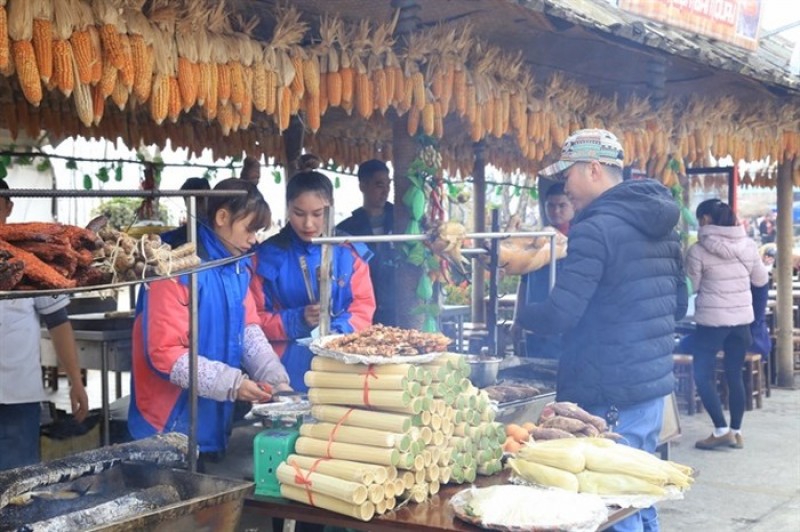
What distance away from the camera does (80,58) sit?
3773 mm

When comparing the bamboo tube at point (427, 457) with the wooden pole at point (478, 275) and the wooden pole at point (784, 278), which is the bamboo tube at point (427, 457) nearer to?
the wooden pole at point (478, 275)

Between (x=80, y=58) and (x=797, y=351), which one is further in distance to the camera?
(x=797, y=351)

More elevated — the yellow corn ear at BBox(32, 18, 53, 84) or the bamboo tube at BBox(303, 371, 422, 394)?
the yellow corn ear at BBox(32, 18, 53, 84)

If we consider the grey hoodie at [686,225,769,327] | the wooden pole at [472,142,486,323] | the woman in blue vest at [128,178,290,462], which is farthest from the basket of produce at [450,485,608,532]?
the wooden pole at [472,142,486,323]

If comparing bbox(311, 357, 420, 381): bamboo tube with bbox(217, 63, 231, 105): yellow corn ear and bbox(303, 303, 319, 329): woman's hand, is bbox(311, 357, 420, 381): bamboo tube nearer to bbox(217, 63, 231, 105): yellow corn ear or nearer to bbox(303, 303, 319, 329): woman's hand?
bbox(303, 303, 319, 329): woman's hand

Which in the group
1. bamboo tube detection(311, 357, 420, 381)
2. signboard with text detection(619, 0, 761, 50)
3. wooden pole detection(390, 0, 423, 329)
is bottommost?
bamboo tube detection(311, 357, 420, 381)

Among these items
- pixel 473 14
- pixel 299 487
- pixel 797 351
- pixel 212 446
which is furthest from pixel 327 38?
pixel 797 351

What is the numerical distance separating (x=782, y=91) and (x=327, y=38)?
235 inches

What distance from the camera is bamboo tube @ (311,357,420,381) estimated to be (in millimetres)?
3318

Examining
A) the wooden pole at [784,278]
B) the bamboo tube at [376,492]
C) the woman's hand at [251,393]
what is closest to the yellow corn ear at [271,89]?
the woman's hand at [251,393]

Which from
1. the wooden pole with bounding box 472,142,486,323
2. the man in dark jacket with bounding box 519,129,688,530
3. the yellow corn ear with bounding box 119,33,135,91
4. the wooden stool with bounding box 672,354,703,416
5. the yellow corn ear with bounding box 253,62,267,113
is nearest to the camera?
the yellow corn ear with bounding box 119,33,135,91

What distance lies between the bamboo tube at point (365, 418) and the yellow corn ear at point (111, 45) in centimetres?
175

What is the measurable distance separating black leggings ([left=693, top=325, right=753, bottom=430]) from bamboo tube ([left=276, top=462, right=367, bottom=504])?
5.74 m

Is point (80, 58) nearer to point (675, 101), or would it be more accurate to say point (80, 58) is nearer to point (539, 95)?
point (539, 95)
